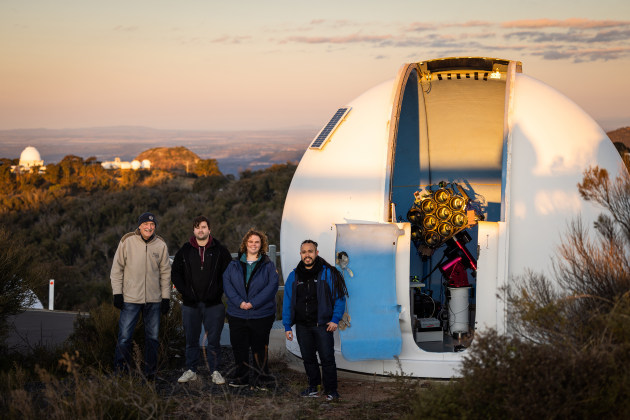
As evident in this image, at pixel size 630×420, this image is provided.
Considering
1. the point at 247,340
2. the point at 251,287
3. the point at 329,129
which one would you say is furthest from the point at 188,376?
the point at 329,129

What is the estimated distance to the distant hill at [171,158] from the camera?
61537mm

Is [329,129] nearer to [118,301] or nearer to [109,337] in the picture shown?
[118,301]

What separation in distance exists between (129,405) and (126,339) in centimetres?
157

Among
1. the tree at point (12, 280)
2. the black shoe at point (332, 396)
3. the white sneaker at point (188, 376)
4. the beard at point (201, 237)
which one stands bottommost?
the black shoe at point (332, 396)

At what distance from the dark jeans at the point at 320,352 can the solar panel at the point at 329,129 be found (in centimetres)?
237

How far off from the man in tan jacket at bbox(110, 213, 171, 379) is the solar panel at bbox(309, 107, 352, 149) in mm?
2134

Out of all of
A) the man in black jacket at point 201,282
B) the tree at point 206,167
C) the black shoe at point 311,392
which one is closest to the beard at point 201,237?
the man in black jacket at point 201,282

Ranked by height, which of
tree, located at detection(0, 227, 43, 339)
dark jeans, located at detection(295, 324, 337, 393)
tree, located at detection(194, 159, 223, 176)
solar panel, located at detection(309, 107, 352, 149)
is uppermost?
tree, located at detection(194, 159, 223, 176)

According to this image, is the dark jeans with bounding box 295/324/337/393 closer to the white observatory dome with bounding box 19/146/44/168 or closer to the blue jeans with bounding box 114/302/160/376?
the blue jeans with bounding box 114/302/160/376

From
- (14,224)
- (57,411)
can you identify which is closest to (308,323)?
(57,411)

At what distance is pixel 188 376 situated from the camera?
7.59 metres

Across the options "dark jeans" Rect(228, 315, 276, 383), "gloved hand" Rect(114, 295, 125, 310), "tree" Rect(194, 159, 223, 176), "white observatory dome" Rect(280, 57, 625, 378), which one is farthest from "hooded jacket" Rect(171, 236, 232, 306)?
"tree" Rect(194, 159, 223, 176)

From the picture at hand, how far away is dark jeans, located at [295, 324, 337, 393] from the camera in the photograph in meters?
7.10

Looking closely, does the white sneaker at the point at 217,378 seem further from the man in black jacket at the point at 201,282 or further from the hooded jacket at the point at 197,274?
the hooded jacket at the point at 197,274
